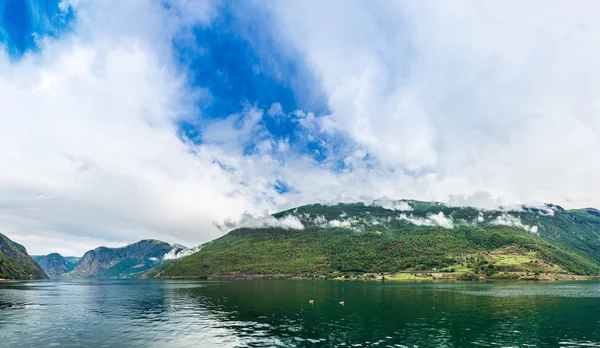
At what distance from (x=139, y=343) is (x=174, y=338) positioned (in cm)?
654

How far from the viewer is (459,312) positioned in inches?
3829

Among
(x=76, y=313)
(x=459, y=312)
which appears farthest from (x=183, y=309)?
(x=459, y=312)

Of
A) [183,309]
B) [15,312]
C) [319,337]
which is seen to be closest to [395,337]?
[319,337]

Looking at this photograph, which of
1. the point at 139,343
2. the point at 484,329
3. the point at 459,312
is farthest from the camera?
the point at 459,312

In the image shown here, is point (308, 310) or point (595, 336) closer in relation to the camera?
point (595, 336)

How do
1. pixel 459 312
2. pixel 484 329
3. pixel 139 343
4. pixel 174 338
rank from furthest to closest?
pixel 459 312, pixel 484 329, pixel 174 338, pixel 139 343

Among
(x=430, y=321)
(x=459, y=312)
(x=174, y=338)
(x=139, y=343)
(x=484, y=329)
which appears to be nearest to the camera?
(x=139, y=343)

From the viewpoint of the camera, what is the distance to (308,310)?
104188 millimetres

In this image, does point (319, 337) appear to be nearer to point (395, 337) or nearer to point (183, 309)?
point (395, 337)

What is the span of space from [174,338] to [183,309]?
49.9 m

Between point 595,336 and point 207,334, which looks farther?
point 207,334

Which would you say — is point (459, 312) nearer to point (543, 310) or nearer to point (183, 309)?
point (543, 310)

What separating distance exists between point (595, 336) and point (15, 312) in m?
146

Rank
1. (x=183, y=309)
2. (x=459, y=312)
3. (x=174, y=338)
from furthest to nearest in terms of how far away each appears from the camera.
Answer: (x=183, y=309) → (x=459, y=312) → (x=174, y=338)
